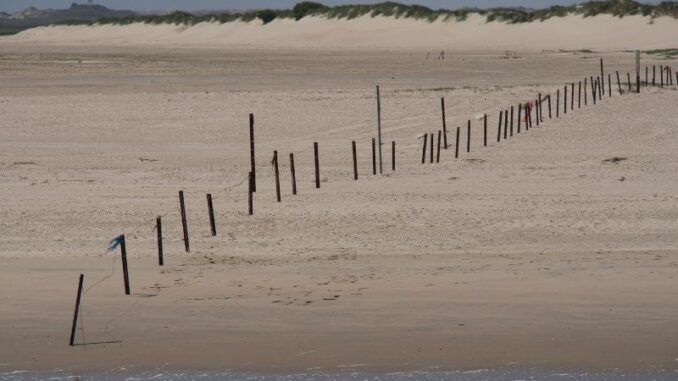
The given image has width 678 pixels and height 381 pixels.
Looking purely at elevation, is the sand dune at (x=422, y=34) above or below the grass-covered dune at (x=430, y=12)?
below

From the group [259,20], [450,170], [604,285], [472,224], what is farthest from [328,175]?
[259,20]

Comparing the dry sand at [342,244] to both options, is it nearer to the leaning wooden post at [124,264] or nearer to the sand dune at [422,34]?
the leaning wooden post at [124,264]

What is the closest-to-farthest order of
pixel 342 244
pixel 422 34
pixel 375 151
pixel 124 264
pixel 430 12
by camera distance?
pixel 124 264, pixel 342 244, pixel 375 151, pixel 422 34, pixel 430 12

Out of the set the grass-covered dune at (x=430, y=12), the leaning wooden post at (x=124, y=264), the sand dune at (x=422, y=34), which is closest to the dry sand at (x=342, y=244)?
the leaning wooden post at (x=124, y=264)

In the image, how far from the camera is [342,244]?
13.8 meters

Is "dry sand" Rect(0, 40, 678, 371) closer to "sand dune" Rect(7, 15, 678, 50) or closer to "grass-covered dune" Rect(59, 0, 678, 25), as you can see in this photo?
"sand dune" Rect(7, 15, 678, 50)

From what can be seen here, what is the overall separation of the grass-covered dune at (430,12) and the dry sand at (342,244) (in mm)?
54455

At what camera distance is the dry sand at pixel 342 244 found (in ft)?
31.3

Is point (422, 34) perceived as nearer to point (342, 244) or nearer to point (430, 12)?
point (430, 12)

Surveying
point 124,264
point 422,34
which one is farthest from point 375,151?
point 422,34

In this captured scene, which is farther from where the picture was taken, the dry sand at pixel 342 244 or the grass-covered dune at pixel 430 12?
the grass-covered dune at pixel 430 12

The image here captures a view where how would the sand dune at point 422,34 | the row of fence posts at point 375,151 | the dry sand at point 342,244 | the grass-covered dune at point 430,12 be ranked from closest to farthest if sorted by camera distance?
1. the dry sand at point 342,244
2. the row of fence posts at point 375,151
3. the sand dune at point 422,34
4. the grass-covered dune at point 430,12

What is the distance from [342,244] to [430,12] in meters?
86.6

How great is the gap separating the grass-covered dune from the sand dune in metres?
0.78
